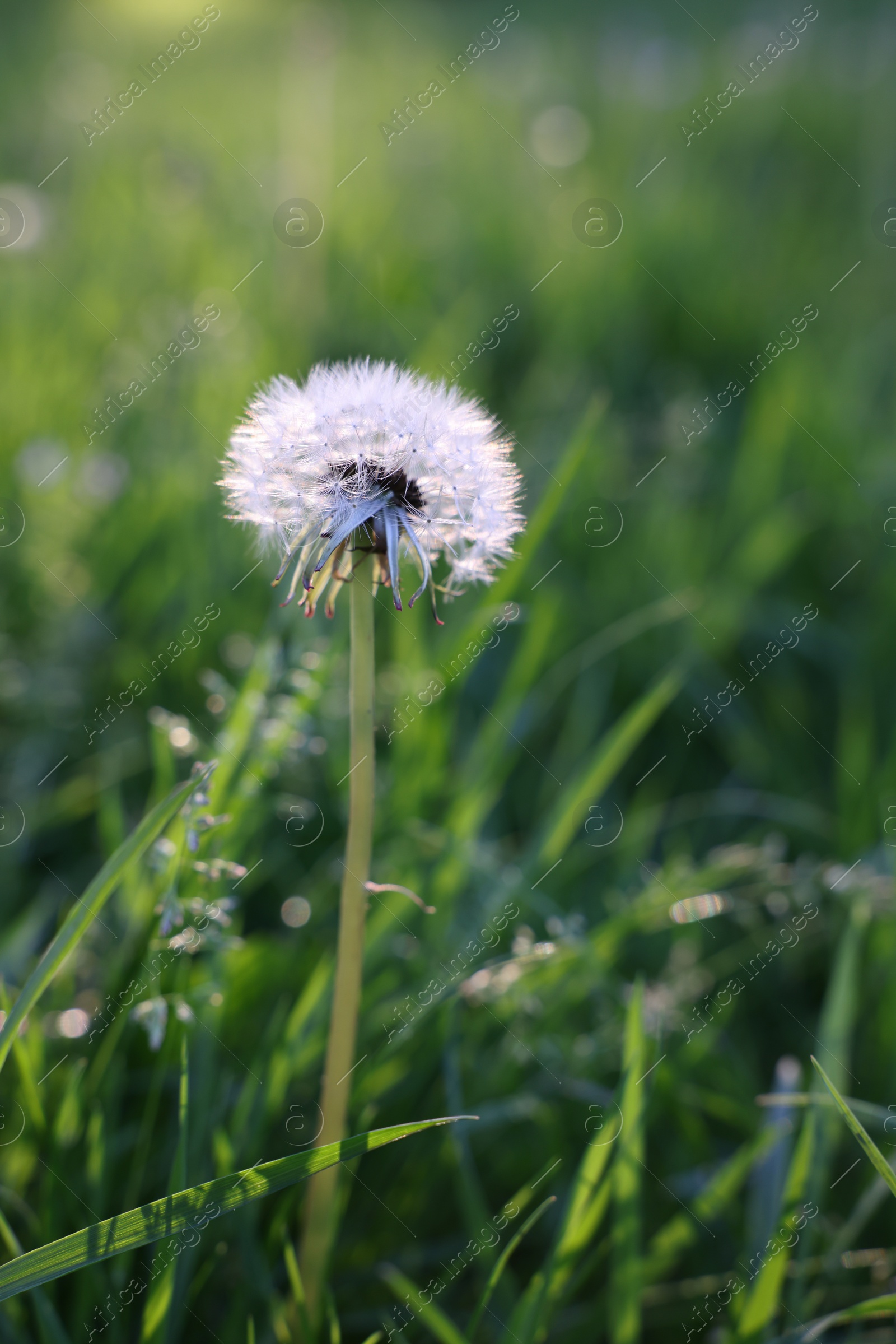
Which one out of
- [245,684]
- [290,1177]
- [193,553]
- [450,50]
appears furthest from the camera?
[450,50]

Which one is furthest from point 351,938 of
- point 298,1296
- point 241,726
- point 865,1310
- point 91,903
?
point 865,1310

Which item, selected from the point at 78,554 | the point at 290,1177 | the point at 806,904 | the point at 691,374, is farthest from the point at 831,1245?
the point at 691,374

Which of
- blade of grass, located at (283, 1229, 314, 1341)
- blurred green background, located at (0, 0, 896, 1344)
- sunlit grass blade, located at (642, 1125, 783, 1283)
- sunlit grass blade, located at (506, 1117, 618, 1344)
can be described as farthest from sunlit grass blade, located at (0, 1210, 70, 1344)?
sunlit grass blade, located at (642, 1125, 783, 1283)

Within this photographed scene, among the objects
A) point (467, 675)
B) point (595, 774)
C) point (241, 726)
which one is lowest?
point (595, 774)

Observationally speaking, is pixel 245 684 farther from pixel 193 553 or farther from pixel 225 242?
pixel 225 242

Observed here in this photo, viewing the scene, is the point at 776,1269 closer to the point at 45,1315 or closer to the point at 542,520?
the point at 45,1315

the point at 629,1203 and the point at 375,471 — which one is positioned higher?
the point at 375,471

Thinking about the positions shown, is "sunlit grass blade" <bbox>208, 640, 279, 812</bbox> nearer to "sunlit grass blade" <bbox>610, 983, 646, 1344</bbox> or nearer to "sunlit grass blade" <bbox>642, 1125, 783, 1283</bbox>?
"sunlit grass blade" <bbox>610, 983, 646, 1344</bbox>
